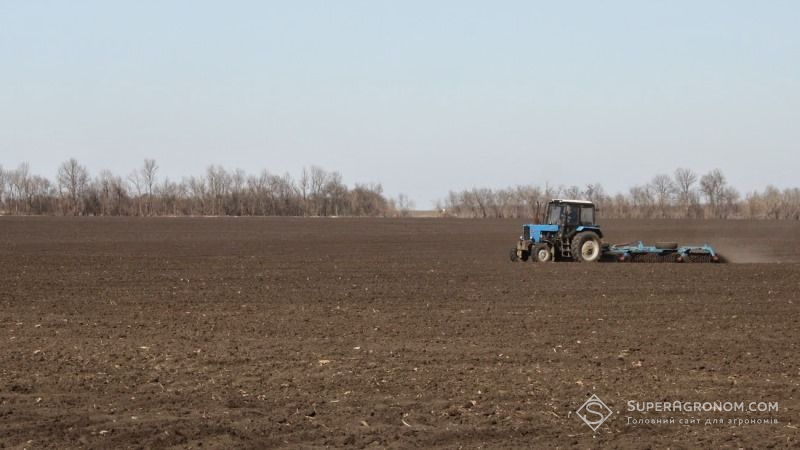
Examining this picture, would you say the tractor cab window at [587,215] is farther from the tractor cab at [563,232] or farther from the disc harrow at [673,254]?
the disc harrow at [673,254]

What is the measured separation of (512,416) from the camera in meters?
9.24

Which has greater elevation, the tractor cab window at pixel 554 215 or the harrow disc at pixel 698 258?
the tractor cab window at pixel 554 215

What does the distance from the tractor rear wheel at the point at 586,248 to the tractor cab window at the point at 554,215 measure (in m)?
1.01

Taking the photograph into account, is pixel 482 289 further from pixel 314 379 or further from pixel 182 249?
pixel 182 249

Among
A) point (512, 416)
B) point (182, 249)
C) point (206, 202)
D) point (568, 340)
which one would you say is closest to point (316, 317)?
point (568, 340)

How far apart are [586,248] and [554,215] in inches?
64.0

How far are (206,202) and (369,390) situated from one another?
13168cm

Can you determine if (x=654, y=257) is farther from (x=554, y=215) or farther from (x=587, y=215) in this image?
(x=554, y=215)

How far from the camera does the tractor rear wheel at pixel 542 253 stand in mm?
30514

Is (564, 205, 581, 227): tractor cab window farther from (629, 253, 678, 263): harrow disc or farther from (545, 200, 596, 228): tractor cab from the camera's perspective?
(629, 253, 678, 263): harrow disc
